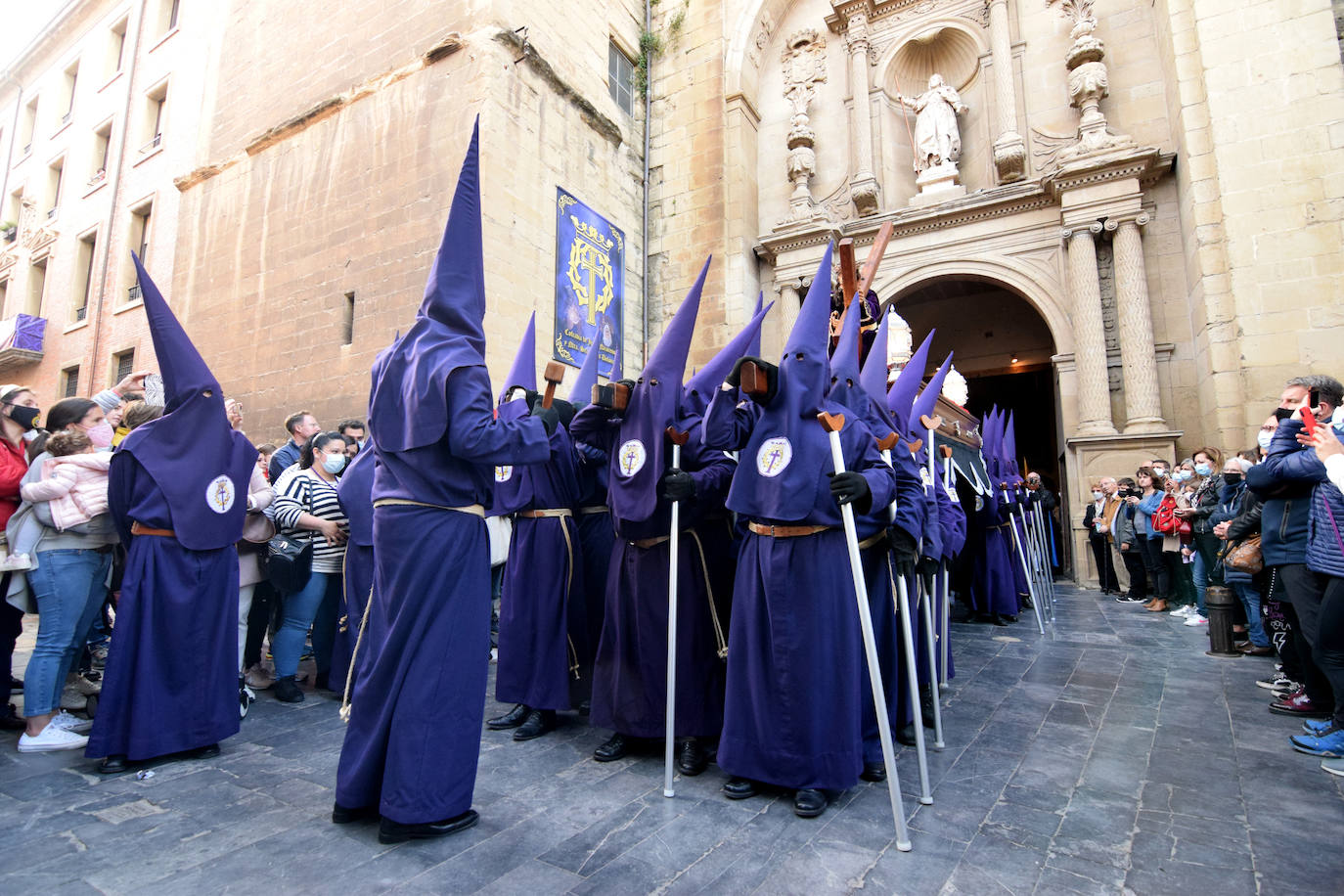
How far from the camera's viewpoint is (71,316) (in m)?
17.4

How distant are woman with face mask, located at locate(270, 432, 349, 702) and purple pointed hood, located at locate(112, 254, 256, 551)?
2.55ft

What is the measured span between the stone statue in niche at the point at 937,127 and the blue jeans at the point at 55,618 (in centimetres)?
1290

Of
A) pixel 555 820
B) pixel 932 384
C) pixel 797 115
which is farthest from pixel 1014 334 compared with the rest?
pixel 555 820

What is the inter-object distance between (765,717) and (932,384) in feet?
9.67

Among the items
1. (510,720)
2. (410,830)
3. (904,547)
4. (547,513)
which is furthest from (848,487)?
(510,720)

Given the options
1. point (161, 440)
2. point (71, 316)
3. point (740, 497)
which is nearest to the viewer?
point (740, 497)

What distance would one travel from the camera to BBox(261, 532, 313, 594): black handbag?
4.06 m

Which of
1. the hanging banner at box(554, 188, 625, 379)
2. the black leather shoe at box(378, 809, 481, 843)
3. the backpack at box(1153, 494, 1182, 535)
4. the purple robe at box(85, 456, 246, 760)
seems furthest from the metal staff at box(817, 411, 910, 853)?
the hanging banner at box(554, 188, 625, 379)

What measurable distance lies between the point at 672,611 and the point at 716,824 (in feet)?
2.87

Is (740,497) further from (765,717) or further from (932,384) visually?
(932,384)

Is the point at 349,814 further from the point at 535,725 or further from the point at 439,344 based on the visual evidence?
the point at 439,344

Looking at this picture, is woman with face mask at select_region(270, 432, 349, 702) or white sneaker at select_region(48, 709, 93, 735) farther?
woman with face mask at select_region(270, 432, 349, 702)

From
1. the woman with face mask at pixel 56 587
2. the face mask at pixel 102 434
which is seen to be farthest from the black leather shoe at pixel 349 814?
the face mask at pixel 102 434

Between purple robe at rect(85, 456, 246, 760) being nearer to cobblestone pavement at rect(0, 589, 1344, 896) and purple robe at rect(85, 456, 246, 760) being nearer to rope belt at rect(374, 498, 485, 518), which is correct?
cobblestone pavement at rect(0, 589, 1344, 896)
